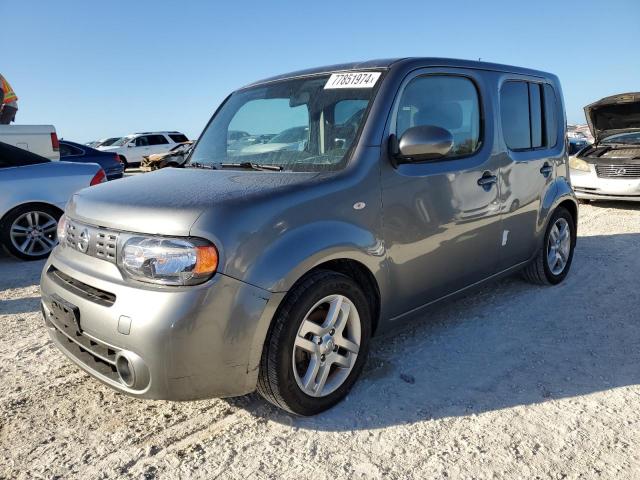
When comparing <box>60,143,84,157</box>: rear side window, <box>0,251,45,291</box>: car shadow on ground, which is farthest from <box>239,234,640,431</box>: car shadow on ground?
<box>60,143,84,157</box>: rear side window

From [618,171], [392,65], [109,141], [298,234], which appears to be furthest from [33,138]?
[109,141]

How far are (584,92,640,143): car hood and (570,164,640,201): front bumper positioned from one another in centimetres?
94

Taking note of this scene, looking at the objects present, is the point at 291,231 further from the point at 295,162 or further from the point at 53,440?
the point at 53,440

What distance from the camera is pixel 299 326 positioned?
7.72 feet

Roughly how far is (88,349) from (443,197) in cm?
215

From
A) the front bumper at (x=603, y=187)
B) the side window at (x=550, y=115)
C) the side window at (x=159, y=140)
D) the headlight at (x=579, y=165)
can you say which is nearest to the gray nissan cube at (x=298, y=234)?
the side window at (x=550, y=115)

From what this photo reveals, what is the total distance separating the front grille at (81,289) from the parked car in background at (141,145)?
21306 millimetres

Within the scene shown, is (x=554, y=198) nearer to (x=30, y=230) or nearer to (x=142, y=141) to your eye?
(x=30, y=230)

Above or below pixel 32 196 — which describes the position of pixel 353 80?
above

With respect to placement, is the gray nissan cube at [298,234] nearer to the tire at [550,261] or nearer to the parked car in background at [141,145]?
the tire at [550,261]

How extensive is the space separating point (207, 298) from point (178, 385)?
42 centimetres

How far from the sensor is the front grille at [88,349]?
2234mm

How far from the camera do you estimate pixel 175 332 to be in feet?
6.64

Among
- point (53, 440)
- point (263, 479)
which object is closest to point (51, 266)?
point (53, 440)
